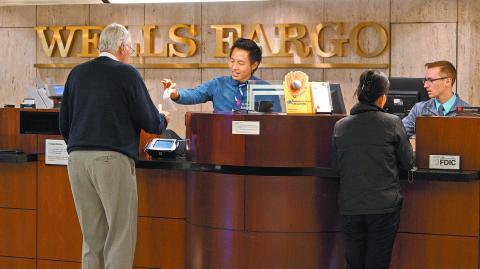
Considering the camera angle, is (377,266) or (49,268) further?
(49,268)

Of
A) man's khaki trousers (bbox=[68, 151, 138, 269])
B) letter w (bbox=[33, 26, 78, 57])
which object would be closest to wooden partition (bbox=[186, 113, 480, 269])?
man's khaki trousers (bbox=[68, 151, 138, 269])

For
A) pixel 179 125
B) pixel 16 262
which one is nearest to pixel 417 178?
pixel 16 262

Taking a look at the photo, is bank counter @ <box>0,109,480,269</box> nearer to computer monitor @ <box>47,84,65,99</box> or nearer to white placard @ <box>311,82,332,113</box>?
white placard @ <box>311,82,332,113</box>

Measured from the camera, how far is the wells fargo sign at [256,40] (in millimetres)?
7988

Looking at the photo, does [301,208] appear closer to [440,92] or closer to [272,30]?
[440,92]

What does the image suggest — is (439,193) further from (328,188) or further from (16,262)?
(16,262)

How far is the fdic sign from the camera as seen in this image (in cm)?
798

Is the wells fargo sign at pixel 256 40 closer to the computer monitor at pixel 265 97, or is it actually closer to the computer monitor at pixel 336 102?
the computer monitor at pixel 336 102

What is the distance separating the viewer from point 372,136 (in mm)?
3889

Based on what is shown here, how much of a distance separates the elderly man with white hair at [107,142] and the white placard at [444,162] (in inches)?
62.2

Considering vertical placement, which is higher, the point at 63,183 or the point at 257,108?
the point at 257,108

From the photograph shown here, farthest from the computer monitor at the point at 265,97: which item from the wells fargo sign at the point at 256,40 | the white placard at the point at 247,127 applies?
the wells fargo sign at the point at 256,40

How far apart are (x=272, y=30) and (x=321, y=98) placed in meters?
3.88

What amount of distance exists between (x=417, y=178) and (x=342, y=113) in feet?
2.26
